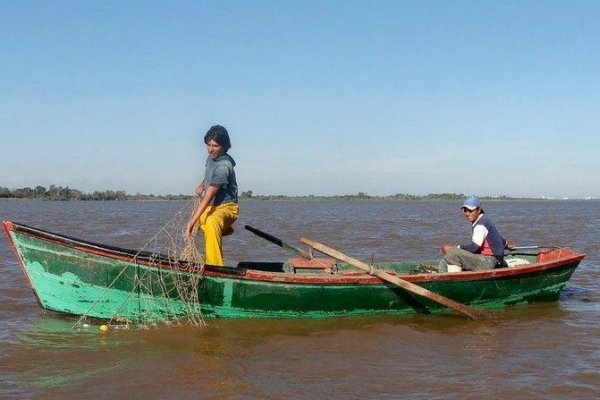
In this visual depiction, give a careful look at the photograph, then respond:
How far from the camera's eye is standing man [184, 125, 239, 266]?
721cm

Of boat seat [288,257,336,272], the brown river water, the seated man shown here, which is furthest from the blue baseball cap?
boat seat [288,257,336,272]

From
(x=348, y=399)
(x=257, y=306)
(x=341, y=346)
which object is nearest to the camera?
(x=348, y=399)

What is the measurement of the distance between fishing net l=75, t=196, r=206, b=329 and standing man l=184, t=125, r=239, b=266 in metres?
0.24

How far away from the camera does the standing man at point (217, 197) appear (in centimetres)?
721

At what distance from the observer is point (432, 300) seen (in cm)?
790

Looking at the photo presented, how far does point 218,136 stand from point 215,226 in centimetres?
109

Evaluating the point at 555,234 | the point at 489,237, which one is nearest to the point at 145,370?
the point at 489,237

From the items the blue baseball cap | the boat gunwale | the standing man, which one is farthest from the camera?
the blue baseball cap

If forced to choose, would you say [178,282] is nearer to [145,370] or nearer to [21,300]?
[145,370]

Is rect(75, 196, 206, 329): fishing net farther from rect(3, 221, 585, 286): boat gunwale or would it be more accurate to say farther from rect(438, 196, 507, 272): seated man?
rect(438, 196, 507, 272): seated man

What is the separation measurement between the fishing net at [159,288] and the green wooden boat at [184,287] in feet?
0.04

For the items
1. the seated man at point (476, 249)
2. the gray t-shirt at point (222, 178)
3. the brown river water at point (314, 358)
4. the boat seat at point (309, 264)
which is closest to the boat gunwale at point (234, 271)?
the seated man at point (476, 249)

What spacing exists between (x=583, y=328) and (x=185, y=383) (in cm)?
502

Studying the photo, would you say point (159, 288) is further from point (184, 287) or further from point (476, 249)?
point (476, 249)
